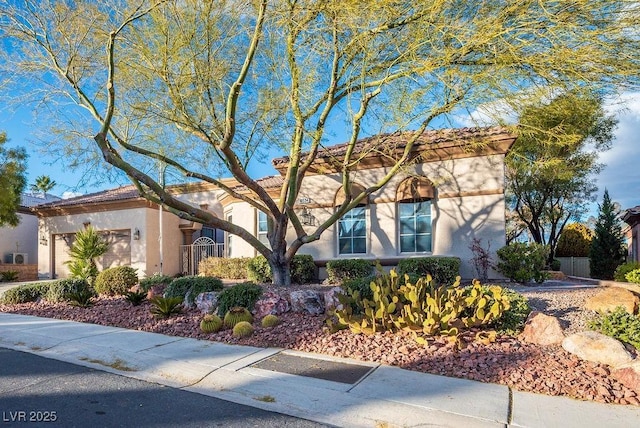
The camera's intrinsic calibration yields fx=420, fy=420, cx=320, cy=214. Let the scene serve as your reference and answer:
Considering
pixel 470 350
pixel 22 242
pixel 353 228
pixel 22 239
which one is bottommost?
pixel 470 350

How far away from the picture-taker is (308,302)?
8852 millimetres

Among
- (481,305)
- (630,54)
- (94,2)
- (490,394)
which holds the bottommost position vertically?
(490,394)

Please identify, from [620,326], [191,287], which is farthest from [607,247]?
[191,287]

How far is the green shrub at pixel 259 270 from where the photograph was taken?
1456 centimetres

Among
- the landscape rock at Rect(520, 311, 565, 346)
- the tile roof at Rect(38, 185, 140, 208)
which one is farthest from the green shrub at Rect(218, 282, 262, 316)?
the tile roof at Rect(38, 185, 140, 208)

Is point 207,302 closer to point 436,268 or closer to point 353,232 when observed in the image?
point 436,268

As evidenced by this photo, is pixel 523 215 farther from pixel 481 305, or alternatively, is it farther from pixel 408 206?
pixel 481 305

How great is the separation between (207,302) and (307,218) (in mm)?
6769

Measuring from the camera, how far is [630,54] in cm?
732

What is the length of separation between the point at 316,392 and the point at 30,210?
2624 centimetres

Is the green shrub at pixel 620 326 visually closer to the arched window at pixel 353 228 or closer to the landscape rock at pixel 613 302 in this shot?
the landscape rock at pixel 613 302

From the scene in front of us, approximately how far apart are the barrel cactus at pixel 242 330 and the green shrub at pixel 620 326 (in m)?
5.66

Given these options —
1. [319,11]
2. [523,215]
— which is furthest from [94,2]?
[523,215]

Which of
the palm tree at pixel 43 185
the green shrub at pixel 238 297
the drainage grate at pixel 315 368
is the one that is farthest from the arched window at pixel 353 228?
the palm tree at pixel 43 185
